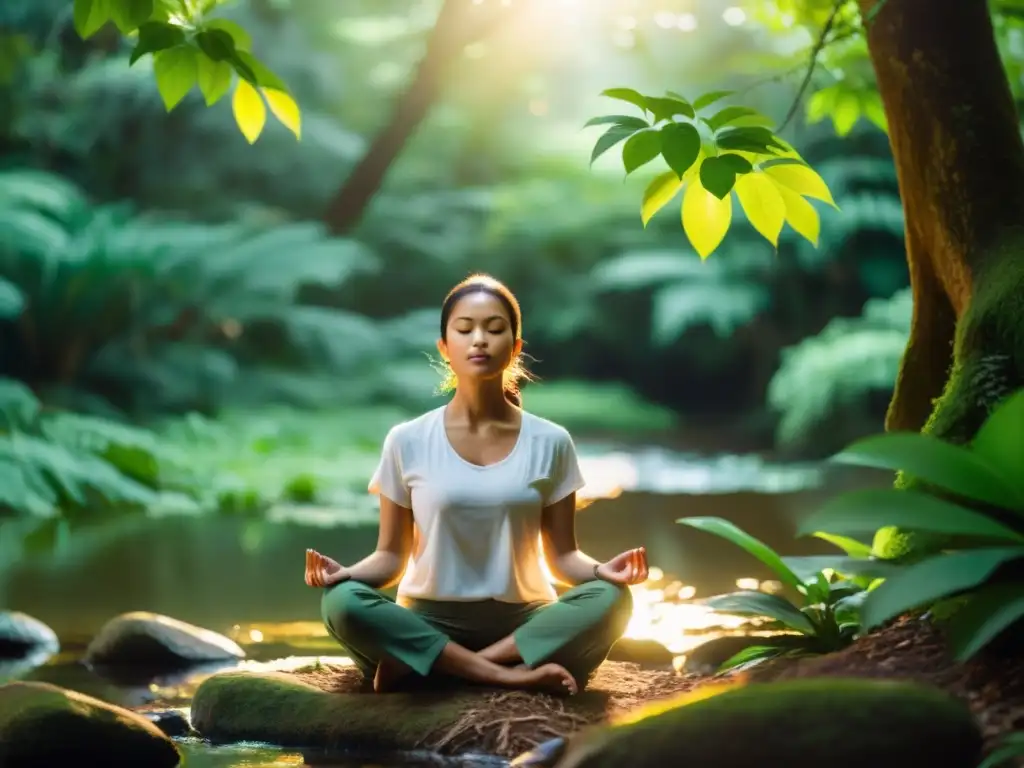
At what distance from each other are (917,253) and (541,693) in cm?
125

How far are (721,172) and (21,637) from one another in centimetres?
205

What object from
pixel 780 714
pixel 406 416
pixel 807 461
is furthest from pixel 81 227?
pixel 780 714

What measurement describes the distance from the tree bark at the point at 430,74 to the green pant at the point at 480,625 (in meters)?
7.48

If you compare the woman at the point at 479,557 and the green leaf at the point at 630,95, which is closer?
the green leaf at the point at 630,95

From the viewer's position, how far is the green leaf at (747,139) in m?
1.92

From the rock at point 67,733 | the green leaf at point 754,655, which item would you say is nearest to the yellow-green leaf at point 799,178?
the green leaf at point 754,655

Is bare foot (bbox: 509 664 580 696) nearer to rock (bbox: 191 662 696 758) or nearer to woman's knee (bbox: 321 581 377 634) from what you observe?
rock (bbox: 191 662 696 758)

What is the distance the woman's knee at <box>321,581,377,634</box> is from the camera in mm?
2150

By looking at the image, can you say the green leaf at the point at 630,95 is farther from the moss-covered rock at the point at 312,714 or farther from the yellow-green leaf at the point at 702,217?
the moss-covered rock at the point at 312,714

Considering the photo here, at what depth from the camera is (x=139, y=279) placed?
8289mm

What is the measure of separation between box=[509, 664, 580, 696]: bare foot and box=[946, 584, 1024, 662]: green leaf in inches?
26.9

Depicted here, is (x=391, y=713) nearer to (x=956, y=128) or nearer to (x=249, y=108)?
(x=249, y=108)

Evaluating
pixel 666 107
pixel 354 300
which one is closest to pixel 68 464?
pixel 666 107

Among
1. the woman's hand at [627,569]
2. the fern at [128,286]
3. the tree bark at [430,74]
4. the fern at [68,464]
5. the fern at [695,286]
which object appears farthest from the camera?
the fern at [695,286]
